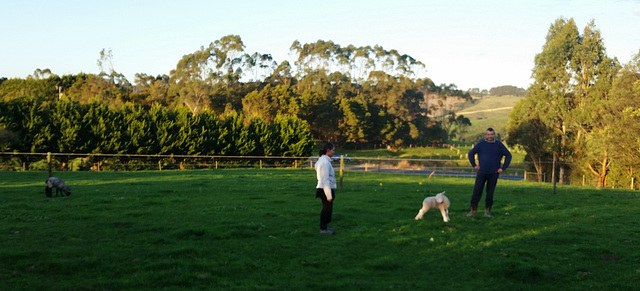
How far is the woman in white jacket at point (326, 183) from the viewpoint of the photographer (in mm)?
10938

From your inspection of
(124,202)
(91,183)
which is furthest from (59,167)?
(124,202)

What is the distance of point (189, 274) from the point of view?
7.72 metres

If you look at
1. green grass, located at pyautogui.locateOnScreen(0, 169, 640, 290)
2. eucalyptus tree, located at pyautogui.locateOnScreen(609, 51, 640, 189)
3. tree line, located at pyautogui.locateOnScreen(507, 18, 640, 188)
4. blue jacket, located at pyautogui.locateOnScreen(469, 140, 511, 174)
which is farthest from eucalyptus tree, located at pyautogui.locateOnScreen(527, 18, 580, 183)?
blue jacket, located at pyautogui.locateOnScreen(469, 140, 511, 174)

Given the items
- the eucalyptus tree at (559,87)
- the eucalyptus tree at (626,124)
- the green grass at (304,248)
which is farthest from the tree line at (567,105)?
the green grass at (304,248)

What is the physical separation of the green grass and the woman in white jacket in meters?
0.41

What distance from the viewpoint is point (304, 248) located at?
980 centimetres

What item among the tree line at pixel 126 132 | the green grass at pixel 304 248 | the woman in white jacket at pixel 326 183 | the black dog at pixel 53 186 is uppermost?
the tree line at pixel 126 132

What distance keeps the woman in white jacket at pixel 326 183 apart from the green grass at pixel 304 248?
0.41 metres

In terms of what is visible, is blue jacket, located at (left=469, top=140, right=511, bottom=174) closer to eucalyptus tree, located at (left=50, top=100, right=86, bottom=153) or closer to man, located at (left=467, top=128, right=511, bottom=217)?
man, located at (left=467, top=128, right=511, bottom=217)

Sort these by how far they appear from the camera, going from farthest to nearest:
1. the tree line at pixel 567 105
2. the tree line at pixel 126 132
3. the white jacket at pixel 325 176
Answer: the tree line at pixel 567 105 < the tree line at pixel 126 132 < the white jacket at pixel 325 176

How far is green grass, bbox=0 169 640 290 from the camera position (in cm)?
761

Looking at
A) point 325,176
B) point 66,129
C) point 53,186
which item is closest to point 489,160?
point 325,176

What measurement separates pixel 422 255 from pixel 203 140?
43.7 m

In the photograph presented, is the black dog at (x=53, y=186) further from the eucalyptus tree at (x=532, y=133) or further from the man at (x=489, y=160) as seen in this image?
the eucalyptus tree at (x=532, y=133)
